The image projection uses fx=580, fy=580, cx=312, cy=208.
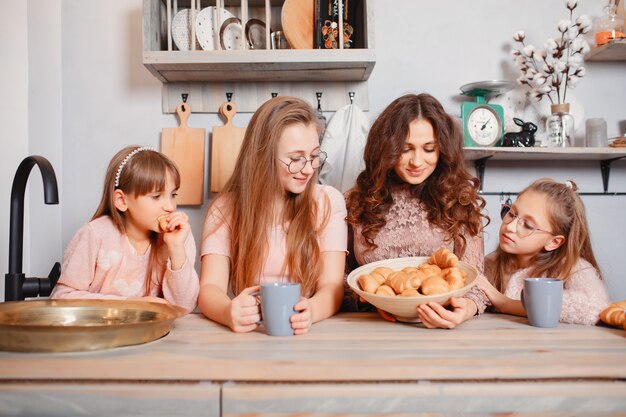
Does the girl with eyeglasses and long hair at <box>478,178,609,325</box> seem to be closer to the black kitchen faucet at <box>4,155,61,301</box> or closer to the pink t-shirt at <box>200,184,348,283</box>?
the pink t-shirt at <box>200,184,348,283</box>

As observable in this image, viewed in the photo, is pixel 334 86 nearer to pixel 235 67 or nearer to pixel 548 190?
pixel 235 67

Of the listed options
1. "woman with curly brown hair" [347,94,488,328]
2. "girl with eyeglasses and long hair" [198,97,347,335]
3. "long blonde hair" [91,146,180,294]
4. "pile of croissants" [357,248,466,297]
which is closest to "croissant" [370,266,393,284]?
"pile of croissants" [357,248,466,297]

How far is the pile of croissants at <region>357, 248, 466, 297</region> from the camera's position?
1118 mm

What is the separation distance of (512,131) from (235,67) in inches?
45.5

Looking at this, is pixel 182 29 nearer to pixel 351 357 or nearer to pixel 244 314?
pixel 244 314

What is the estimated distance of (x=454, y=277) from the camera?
1.14m

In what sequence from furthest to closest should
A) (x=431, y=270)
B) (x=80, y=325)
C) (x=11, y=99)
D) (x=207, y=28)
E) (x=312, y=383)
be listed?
1. (x=207, y=28)
2. (x=11, y=99)
3. (x=431, y=270)
4. (x=80, y=325)
5. (x=312, y=383)

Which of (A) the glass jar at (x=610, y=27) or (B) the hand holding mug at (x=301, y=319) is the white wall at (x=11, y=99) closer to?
(B) the hand holding mug at (x=301, y=319)

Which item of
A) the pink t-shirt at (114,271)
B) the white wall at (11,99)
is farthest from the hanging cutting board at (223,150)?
the pink t-shirt at (114,271)

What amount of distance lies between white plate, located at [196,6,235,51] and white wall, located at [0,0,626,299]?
0.33m

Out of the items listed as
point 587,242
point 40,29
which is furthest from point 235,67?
point 587,242

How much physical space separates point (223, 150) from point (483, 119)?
107cm

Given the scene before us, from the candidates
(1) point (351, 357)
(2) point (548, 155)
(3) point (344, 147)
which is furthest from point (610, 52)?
(1) point (351, 357)

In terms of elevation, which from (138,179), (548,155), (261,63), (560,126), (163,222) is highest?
(261,63)
